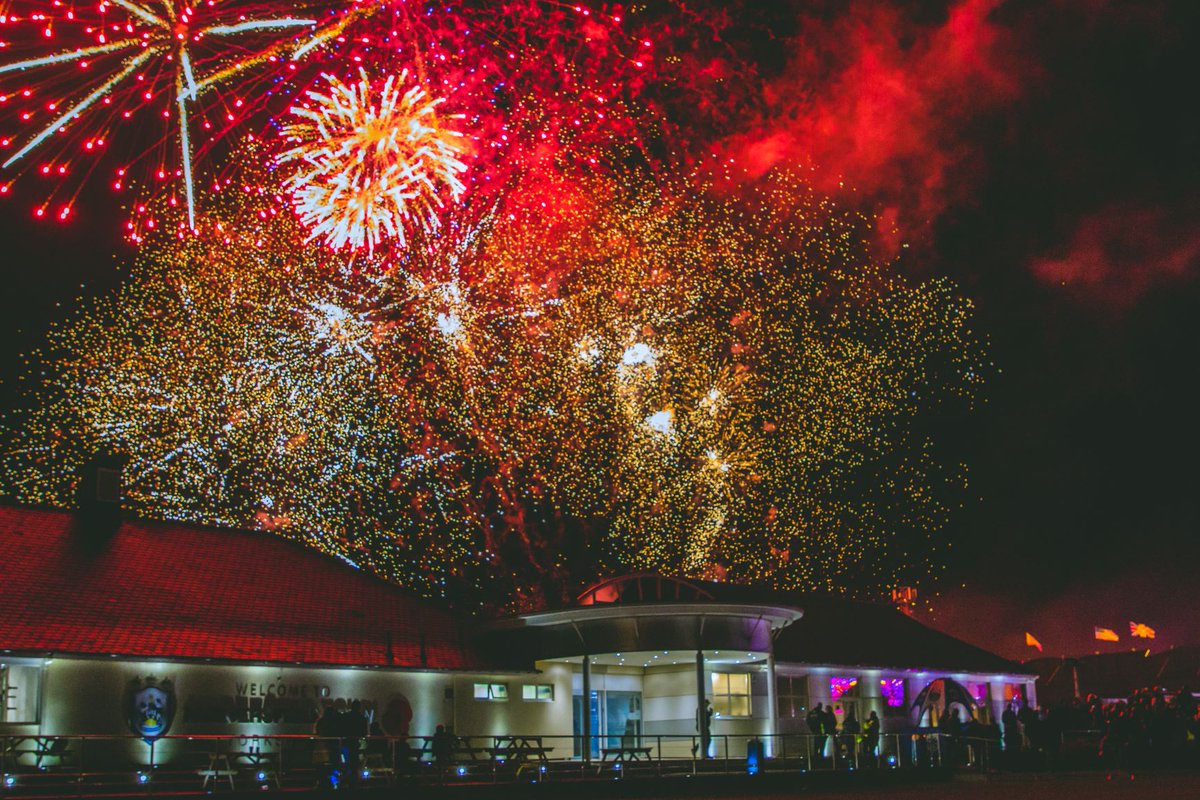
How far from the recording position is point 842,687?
32.0 meters

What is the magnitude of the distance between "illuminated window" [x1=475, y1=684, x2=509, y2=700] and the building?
0.04m

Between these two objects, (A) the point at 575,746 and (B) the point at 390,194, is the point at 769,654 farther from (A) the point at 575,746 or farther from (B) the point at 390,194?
(B) the point at 390,194

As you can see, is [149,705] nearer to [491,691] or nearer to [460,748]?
[460,748]

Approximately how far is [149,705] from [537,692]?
9.03 m

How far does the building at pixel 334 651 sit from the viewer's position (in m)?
20.5

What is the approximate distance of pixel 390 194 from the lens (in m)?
19.9

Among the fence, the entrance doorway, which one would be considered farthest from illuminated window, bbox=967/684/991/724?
the entrance doorway

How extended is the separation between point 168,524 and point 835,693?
17605 mm

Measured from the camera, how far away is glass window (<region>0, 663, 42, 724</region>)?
19.2 meters

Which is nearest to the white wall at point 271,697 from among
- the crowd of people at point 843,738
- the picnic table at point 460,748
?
the picnic table at point 460,748

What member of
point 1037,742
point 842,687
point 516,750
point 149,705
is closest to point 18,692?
point 149,705

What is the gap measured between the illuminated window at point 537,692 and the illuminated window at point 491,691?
55cm

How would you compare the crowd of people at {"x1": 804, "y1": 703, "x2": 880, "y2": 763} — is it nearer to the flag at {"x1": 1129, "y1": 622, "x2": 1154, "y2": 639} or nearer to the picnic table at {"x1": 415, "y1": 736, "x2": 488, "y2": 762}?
the picnic table at {"x1": 415, "y1": 736, "x2": 488, "y2": 762}

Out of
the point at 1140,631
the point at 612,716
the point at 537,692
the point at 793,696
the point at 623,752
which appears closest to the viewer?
the point at 623,752
